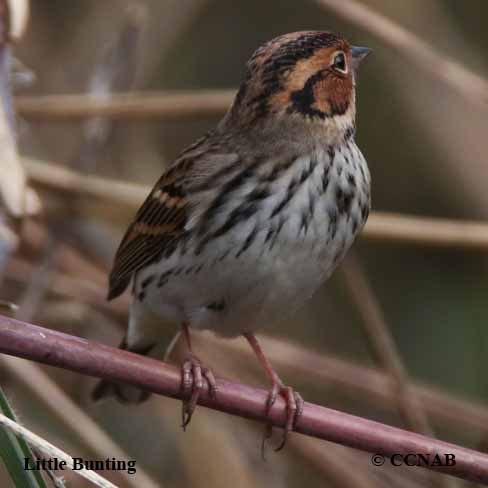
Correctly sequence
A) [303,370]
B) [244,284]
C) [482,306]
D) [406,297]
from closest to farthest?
1. [244,284]
2. [303,370]
3. [482,306]
4. [406,297]

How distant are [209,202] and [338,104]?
0.38 m

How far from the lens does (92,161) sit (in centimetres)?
389

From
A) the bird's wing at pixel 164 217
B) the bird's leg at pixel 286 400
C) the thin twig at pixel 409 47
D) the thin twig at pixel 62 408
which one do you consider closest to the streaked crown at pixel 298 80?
the bird's wing at pixel 164 217

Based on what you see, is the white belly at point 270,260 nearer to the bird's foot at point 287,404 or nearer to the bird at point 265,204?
the bird at point 265,204

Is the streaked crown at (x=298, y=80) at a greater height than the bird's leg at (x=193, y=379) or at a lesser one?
greater

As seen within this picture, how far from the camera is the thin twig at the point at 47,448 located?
1.80m

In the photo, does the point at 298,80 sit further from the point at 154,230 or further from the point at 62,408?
the point at 62,408

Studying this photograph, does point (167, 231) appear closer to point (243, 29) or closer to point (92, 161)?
point (92, 161)

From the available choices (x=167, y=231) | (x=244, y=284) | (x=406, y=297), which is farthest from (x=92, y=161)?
(x=406, y=297)

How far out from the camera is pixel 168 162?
4707 mm

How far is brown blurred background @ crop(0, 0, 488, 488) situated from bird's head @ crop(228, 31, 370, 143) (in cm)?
71

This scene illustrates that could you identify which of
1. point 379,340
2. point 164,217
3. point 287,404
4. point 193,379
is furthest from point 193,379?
point 379,340

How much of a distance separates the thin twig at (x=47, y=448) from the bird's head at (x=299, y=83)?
1095mm

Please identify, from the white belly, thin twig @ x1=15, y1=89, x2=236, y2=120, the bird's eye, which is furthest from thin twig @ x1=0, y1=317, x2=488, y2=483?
thin twig @ x1=15, y1=89, x2=236, y2=120
